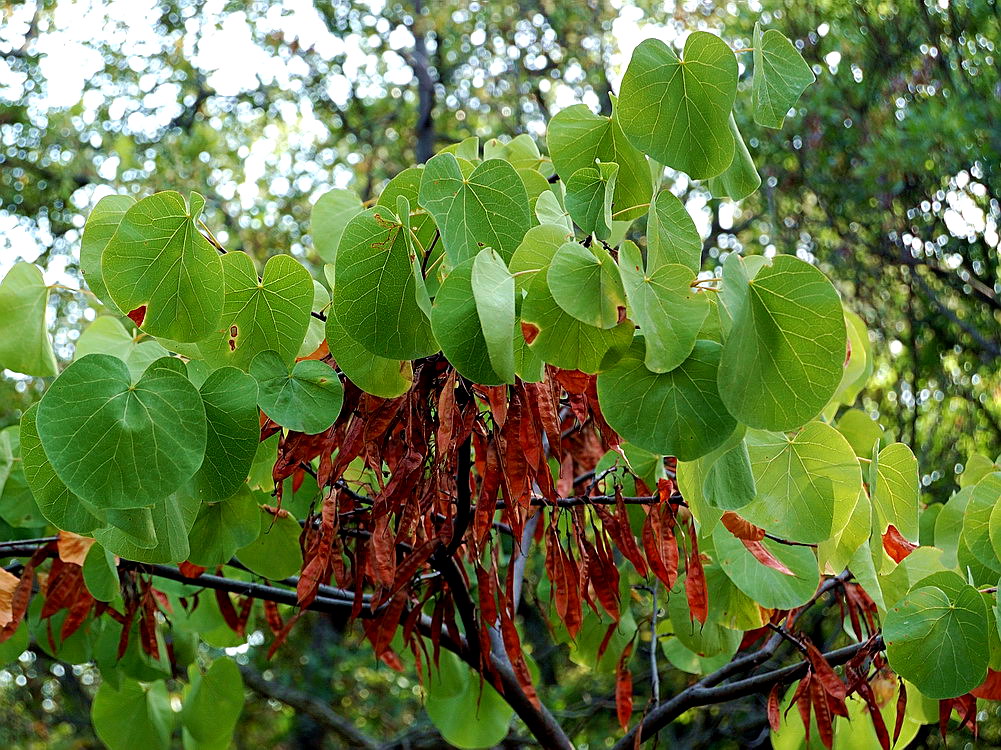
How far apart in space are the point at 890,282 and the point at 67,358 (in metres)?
3.97

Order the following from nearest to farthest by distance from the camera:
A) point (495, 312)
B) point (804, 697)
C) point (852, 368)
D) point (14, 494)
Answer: point (495, 312)
point (804, 697)
point (852, 368)
point (14, 494)

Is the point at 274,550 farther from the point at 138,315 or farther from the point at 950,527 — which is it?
the point at 950,527

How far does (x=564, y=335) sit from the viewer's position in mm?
872

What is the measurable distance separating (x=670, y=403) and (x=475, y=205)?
0.89 feet

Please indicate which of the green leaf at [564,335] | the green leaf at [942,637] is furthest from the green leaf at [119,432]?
the green leaf at [942,637]

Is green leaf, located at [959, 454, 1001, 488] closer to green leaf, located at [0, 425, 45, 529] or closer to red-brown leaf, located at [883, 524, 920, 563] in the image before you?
red-brown leaf, located at [883, 524, 920, 563]

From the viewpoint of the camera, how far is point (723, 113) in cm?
95

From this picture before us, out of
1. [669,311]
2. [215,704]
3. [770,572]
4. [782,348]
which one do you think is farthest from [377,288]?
[215,704]

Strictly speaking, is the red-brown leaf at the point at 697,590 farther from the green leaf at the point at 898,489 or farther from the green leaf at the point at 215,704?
the green leaf at the point at 215,704

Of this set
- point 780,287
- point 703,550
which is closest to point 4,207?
point 703,550

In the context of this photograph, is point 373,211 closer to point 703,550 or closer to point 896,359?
point 703,550

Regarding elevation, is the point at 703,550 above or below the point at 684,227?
below

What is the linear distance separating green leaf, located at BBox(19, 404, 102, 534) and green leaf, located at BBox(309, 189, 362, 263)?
0.51 m

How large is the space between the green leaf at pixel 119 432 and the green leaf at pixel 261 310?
122 millimetres
